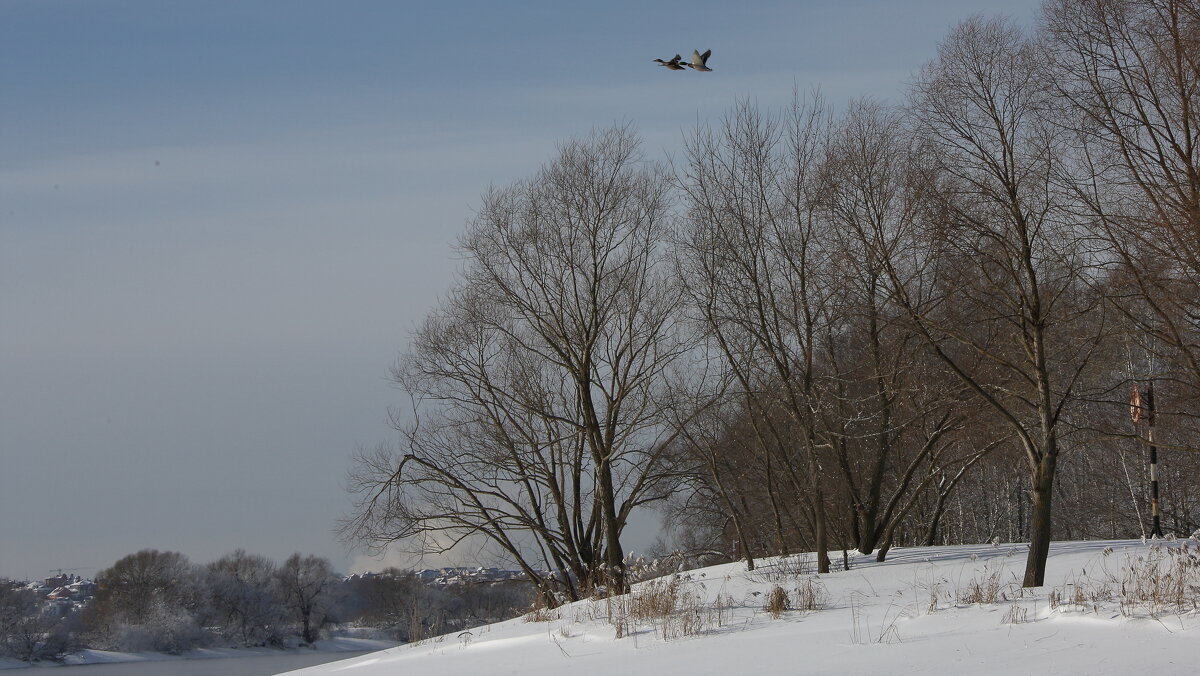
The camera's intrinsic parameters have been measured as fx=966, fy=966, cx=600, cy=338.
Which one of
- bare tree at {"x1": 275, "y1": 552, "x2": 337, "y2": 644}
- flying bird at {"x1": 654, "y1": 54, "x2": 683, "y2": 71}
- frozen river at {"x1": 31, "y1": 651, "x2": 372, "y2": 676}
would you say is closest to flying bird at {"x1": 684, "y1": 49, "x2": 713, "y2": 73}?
flying bird at {"x1": 654, "y1": 54, "x2": 683, "y2": 71}

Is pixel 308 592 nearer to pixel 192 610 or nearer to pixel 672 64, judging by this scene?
pixel 192 610

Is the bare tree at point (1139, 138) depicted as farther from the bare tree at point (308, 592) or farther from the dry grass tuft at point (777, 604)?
the bare tree at point (308, 592)

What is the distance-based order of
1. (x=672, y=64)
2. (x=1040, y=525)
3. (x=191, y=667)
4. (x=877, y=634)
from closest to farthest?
(x=877, y=634) → (x=672, y=64) → (x=1040, y=525) → (x=191, y=667)

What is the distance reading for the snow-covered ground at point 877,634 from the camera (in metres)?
6.46

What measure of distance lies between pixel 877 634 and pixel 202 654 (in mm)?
45155

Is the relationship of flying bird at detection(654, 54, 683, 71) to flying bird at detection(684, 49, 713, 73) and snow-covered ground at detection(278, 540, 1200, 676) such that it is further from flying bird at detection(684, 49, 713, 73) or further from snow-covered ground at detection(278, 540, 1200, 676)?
snow-covered ground at detection(278, 540, 1200, 676)

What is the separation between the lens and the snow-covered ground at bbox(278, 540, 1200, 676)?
6.46 metres

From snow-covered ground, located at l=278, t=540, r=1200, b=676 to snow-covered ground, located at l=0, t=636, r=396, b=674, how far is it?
34.6m

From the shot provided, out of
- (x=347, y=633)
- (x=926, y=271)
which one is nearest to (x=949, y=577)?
(x=926, y=271)

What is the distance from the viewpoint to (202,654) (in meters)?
45.8

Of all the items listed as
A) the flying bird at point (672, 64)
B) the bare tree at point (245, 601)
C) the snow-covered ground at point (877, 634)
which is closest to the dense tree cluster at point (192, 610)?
the bare tree at point (245, 601)

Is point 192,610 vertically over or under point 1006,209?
→ under

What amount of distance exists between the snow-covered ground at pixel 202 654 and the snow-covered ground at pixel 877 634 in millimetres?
34603

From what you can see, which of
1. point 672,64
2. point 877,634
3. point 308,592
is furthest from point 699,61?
point 308,592
